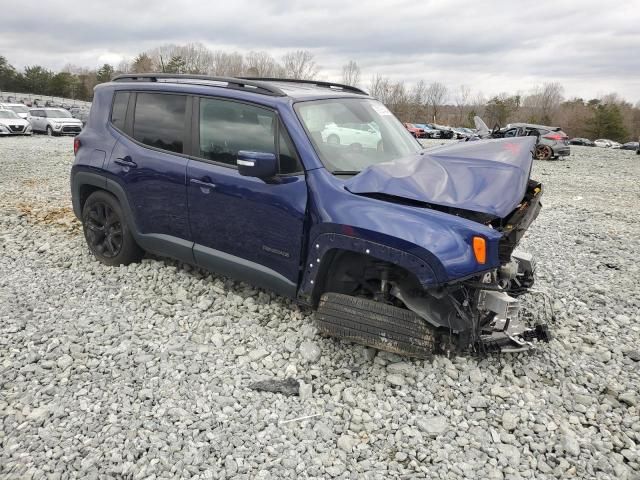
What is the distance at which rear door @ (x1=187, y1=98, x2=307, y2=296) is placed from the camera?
11.9 ft

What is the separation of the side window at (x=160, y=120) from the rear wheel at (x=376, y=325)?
2027 millimetres

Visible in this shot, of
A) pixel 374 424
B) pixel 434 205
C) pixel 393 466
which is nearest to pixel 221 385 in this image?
pixel 374 424

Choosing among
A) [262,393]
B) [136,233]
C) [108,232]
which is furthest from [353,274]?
[108,232]

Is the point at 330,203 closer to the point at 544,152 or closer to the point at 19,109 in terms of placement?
the point at 544,152

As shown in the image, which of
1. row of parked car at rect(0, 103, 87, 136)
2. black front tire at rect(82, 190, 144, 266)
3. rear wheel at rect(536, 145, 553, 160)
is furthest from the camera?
row of parked car at rect(0, 103, 87, 136)

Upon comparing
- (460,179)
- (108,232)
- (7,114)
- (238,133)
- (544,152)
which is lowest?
(108,232)

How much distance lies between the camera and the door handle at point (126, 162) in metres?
4.55

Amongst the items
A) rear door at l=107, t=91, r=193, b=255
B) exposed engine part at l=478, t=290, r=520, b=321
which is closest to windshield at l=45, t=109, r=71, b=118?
rear door at l=107, t=91, r=193, b=255

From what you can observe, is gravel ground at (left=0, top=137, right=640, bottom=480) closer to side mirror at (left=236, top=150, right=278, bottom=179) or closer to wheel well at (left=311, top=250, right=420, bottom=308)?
wheel well at (left=311, top=250, right=420, bottom=308)

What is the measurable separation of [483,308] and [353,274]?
937mm

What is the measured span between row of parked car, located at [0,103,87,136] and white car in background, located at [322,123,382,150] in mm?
25173

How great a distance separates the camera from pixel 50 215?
7.14 m

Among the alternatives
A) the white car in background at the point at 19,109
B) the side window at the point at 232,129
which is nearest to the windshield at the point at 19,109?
the white car in background at the point at 19,109

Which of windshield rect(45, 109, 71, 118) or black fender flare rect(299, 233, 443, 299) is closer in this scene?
black fender flare rect(299, 233, 443, 299)
